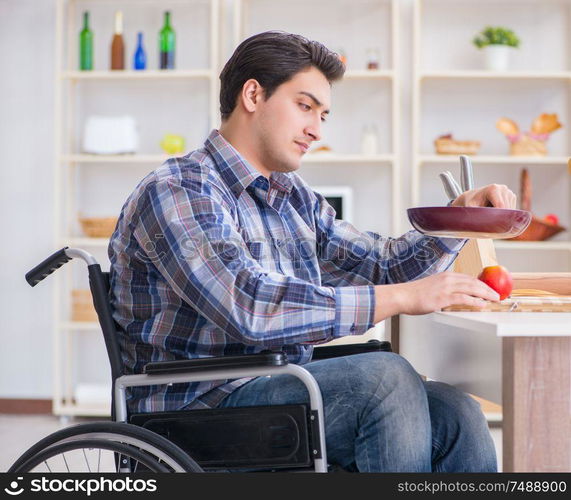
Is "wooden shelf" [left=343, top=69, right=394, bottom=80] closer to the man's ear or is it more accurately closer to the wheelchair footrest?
the man's ear

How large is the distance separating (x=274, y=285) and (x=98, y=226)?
3039 millimetres

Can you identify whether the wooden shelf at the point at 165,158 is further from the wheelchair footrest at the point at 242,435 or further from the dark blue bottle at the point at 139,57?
the wheelchair footrest at the point at 242,435

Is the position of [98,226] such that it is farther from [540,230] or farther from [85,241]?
[540,230]

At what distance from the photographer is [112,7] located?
438cm

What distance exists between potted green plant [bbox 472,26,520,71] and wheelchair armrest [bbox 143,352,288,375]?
3255 mm

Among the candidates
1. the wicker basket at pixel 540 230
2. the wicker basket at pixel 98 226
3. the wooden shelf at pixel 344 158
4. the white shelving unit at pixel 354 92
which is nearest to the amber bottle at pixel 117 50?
the white shelving unit at pixel 354 92

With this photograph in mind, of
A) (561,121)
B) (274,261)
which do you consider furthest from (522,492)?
(561,121)

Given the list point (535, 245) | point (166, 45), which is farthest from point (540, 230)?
point (166, 45)

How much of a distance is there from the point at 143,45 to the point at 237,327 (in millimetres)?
3330

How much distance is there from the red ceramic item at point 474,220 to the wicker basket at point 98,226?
291cm

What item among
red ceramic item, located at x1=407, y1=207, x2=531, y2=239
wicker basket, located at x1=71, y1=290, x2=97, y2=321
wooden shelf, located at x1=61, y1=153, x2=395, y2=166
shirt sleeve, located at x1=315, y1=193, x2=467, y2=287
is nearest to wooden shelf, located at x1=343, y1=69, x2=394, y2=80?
wooden shelf, located at x1=61, y1=153, x2=395, y2=166

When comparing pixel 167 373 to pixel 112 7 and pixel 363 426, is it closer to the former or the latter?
pixel 363 426

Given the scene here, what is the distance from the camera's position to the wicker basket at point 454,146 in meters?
4.11

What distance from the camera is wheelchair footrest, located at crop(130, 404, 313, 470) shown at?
1.23 meters
